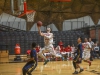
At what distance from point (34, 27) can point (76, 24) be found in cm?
612

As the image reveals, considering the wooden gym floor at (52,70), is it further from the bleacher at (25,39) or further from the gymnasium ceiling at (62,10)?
the gymnasium ceiling at (62,10)

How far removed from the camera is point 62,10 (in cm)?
3638

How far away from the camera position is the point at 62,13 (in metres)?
37.3

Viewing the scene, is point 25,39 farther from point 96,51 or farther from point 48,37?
point 48,37

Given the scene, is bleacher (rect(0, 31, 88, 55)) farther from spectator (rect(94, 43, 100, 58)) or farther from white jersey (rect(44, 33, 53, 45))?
white jersey (rect(44, 33, 53, 45))

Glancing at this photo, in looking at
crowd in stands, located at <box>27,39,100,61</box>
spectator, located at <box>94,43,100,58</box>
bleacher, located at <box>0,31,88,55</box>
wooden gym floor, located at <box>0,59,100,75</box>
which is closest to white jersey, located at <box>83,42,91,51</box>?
wooden gym floor, located at <box>0,59,100,75</box>

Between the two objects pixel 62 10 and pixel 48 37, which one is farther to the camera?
pixel 62 10

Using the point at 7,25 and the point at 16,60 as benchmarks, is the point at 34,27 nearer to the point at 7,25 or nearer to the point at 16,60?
the point at 7,25

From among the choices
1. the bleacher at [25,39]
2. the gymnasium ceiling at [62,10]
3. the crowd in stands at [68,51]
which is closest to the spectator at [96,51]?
the crowd in stands at [68,51]

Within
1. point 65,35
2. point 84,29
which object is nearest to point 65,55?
point 65,35

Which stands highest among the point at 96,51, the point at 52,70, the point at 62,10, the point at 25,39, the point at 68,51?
the point at 62,10

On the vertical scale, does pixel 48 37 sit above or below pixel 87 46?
above

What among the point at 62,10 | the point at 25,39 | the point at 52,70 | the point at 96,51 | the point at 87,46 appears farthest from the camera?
the point at 62,10

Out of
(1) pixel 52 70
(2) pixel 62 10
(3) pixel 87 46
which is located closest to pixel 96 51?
(3) pixel 87 46
